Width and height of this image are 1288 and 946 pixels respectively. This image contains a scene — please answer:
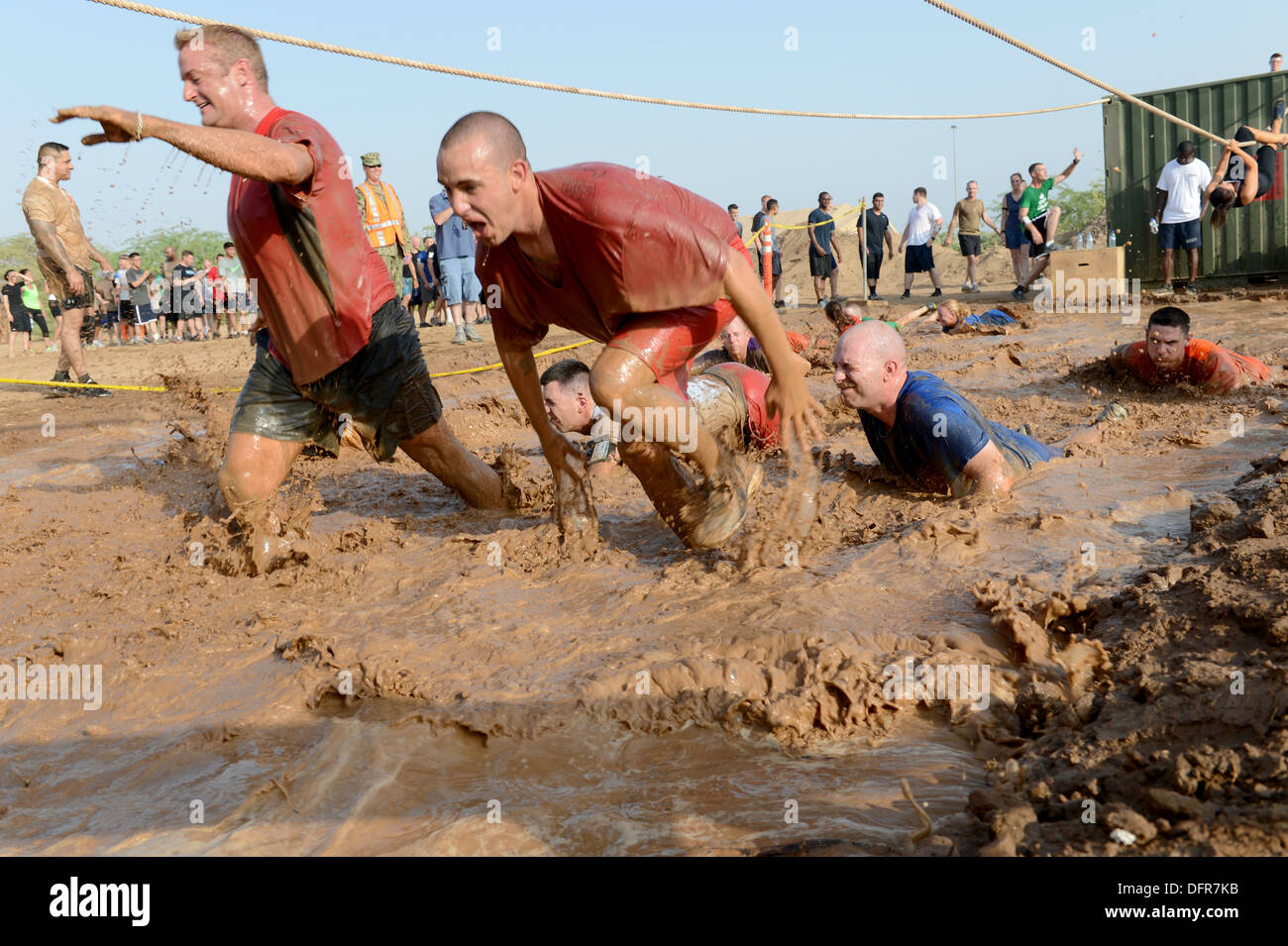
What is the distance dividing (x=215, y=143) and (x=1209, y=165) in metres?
13.7

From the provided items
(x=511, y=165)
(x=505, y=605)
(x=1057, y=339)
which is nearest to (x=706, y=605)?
(x=505, y=605)

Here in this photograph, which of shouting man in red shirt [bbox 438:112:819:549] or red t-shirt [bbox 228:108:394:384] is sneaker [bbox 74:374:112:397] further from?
shouting man in red shirt [bbox 438:112:819:549]

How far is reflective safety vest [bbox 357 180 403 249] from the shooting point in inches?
400

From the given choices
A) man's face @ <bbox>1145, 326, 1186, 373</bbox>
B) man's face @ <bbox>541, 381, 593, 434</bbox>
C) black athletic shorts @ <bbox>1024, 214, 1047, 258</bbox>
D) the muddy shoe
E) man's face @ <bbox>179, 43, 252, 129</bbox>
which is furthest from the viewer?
black athletic shorts @ <bbox>1024, 214, 1047, 258</bbox>

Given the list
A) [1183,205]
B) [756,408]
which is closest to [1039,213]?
[1183,205]

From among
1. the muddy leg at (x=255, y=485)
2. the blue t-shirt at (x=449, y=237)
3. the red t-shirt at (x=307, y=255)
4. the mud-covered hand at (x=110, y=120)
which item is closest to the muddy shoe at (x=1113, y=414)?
the red t-shirt at (x=307, y=255)

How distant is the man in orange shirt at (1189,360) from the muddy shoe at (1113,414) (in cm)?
71

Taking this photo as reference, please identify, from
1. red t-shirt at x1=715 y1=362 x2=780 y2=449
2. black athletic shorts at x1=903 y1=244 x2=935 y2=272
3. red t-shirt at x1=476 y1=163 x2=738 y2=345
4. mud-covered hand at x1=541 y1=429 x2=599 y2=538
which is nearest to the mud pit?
mud-covered hand at x1=541 y1=429 x2=599 y2=538

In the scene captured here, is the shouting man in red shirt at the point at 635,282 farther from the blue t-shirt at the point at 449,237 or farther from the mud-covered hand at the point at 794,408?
the blue t-shirt at the point at 449,237

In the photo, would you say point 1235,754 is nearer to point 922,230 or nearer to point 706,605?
point 706,605

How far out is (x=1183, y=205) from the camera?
12.4 m

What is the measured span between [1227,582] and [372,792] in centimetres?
240

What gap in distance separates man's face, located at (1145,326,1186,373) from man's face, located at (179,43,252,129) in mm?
5347

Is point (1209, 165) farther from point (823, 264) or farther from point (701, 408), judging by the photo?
point (701, 408)
